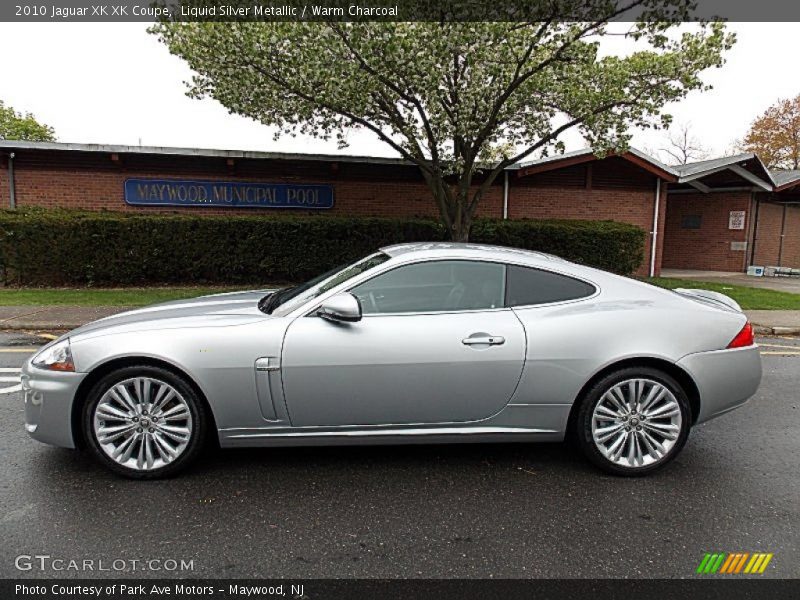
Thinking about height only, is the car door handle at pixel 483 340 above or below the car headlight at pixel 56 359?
above

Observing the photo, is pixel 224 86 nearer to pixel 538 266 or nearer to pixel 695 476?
pixel 538 266

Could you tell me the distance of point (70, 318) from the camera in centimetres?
821

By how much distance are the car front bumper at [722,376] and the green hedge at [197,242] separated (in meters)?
9.47

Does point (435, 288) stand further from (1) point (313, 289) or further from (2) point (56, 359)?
(2) point (56, 359)

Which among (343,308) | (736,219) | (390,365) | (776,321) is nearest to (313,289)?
(343,308)

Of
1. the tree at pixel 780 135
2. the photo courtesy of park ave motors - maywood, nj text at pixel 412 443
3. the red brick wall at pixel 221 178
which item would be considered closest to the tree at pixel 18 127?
the red brick wall at pixel 221 178

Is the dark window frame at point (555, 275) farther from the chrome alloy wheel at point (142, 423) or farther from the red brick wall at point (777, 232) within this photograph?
the red brick wall at point (777, 232)

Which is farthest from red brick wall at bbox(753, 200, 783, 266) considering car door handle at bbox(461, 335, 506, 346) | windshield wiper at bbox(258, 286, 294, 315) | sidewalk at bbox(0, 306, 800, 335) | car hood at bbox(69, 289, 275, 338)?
car hood at bbox(69, 289, 275, 338)

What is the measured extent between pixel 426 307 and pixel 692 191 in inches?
733

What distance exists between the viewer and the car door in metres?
3.11

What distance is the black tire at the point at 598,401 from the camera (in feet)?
10.8

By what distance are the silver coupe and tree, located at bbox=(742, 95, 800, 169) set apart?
42.2m

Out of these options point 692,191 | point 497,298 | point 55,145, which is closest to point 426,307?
point 497,298

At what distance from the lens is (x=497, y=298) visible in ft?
11.0
